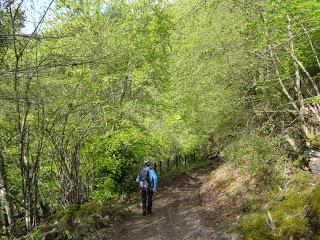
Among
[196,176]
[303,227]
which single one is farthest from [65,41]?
[196,176]

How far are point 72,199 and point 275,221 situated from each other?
6.13 m

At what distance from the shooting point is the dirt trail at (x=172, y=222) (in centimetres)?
832

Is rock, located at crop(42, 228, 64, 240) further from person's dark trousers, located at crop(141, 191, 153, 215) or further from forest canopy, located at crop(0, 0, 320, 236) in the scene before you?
person's dark trousers, located at crop(141, 191, 153, 215)

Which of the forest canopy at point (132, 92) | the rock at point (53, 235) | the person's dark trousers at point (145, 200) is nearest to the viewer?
the forest canopy at point (132, 92)

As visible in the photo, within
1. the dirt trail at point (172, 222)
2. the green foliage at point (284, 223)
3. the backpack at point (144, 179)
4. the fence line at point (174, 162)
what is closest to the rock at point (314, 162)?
the green foliage at point (284, 223)

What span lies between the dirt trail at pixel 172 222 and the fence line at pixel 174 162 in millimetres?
8576

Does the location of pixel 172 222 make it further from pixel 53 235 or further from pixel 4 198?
pixel 4 198

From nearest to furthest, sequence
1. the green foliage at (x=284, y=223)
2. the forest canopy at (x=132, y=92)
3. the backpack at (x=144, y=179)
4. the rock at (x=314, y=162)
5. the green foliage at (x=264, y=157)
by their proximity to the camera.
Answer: the green foliage at (x=284, y=223)
the forest canopy at (x=132, y=92)
the rock at (x=314, y=162)
the green foliage at (x=264, y=157)
the backpack at (x=144, y=179)

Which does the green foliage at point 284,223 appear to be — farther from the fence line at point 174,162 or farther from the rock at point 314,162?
the fence line at point 174,162

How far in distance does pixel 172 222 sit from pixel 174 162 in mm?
16661

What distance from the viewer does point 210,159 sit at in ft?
85.9

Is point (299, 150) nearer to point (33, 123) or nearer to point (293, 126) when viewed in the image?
point (293, 126)

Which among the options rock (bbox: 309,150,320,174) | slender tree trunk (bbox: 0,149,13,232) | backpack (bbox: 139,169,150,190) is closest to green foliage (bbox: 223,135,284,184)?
rock (bbox: 309,150,320,174)

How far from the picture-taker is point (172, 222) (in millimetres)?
9469
